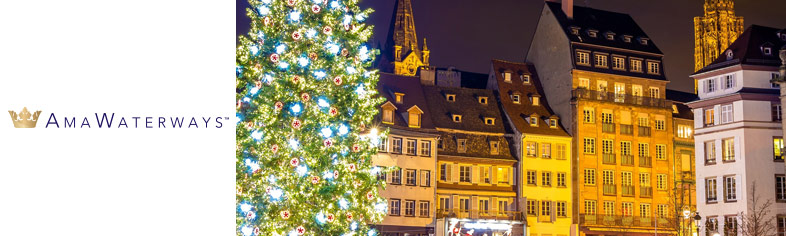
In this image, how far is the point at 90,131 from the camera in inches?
565

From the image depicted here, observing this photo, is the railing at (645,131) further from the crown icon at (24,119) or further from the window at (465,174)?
the crown icon at (24,119)

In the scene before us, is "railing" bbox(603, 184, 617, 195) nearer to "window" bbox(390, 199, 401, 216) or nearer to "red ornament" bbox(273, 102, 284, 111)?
"window" bbox(390, 199, 401, 216)

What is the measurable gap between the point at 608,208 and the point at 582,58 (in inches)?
356

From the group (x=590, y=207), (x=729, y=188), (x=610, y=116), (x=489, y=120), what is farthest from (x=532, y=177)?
(x=729, y=188)

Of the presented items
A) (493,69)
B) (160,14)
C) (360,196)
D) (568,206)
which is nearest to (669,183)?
(568,206)

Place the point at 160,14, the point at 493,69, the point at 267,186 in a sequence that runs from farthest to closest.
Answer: the point at 493,69 → the point at 267,186 → the point at 160,14

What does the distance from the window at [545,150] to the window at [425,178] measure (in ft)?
24.3

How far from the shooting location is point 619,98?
60719 millimetres

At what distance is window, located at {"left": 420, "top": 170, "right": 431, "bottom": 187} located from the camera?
2163 inches

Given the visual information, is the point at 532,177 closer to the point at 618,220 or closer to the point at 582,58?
the point at 618,220

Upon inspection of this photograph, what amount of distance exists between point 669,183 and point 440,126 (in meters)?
15.3

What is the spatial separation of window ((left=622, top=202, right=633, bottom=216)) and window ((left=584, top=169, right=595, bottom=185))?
2552 millimetres

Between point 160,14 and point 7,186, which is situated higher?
point 160,14

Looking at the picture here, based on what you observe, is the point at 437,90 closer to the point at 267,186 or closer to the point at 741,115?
the point at 741,115
